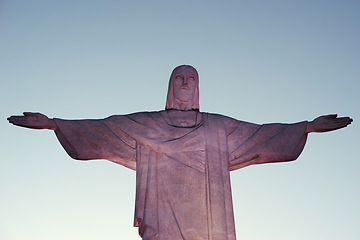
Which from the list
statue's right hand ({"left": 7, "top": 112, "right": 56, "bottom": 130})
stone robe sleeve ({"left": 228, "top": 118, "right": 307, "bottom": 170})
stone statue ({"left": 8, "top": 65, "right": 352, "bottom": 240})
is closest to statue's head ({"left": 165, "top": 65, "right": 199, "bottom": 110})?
stone statue ({"left": 8, "top": 65, "right": 352, "bottom": 240})

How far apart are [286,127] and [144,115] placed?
3486 millimetres

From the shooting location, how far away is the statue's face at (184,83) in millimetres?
15164

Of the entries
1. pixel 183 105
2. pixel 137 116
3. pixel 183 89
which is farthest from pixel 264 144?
pixel 137 116

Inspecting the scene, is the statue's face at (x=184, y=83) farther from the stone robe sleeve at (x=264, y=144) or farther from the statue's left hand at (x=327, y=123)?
the statue's left hand at (x=327, y=123)

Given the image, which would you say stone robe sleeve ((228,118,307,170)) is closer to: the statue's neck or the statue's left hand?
the statue's left hand

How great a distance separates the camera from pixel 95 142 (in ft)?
47.0

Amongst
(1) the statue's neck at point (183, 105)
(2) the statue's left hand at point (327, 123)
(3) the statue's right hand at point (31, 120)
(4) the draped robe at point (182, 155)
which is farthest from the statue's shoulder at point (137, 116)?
(2) the statue's left hand at point (327, 123)

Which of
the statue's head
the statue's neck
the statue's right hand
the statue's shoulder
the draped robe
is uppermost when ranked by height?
the statue's head

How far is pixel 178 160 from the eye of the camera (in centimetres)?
1371

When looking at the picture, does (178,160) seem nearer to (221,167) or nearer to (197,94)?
(221,167)

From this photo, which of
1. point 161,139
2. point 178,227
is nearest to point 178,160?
point 161,139

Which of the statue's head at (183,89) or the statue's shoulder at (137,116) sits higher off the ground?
the statue's head at (183,89)

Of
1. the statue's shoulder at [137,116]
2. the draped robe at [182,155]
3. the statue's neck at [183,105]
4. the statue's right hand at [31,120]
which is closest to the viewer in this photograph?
the draped robe at [182,155]

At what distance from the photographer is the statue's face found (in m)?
15.2
